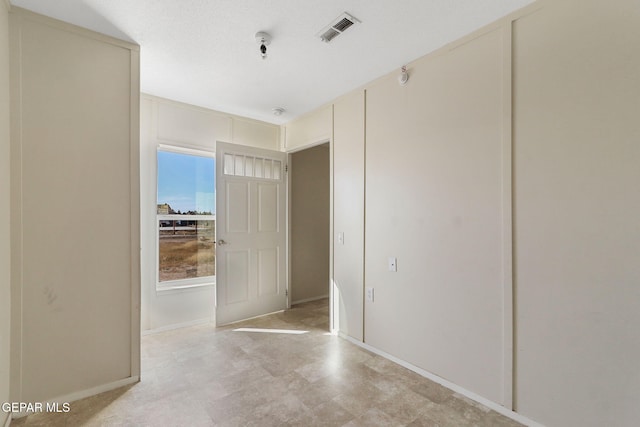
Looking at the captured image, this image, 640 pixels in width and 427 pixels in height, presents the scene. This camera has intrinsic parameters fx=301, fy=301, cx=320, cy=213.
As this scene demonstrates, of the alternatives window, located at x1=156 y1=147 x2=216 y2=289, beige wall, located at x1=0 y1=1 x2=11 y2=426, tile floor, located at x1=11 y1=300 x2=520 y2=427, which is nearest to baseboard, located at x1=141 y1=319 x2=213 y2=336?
tile floor, located at x1=11 y1=300 x2=520 y2=427

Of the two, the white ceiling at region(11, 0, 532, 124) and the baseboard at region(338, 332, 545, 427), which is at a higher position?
the white ceiling at region(11, 0, 532, 124)

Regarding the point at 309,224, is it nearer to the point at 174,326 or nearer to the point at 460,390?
the point at 174,326

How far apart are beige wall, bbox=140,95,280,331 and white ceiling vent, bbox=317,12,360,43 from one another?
2.09 m

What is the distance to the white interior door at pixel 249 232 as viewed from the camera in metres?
3.65

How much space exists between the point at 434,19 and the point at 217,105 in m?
2.57

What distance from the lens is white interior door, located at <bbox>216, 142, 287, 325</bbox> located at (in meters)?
3.65

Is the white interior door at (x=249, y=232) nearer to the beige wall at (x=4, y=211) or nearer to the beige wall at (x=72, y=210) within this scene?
the beige wall at (x=72, y=210)

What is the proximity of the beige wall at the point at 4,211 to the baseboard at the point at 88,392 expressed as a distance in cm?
14

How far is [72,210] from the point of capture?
216 centimetres

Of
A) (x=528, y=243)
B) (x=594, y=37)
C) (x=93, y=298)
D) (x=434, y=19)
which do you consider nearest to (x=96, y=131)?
(x=93, y=298)

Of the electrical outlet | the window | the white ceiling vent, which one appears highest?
the white ceiling vent

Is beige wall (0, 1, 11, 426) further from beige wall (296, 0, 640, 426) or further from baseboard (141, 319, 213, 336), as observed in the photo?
beige wall (296, 0, 640, 426)

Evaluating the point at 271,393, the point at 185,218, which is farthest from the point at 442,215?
the point at 185,218

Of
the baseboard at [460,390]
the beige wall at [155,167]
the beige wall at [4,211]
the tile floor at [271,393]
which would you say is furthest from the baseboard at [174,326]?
the baseboard at [460,390]
